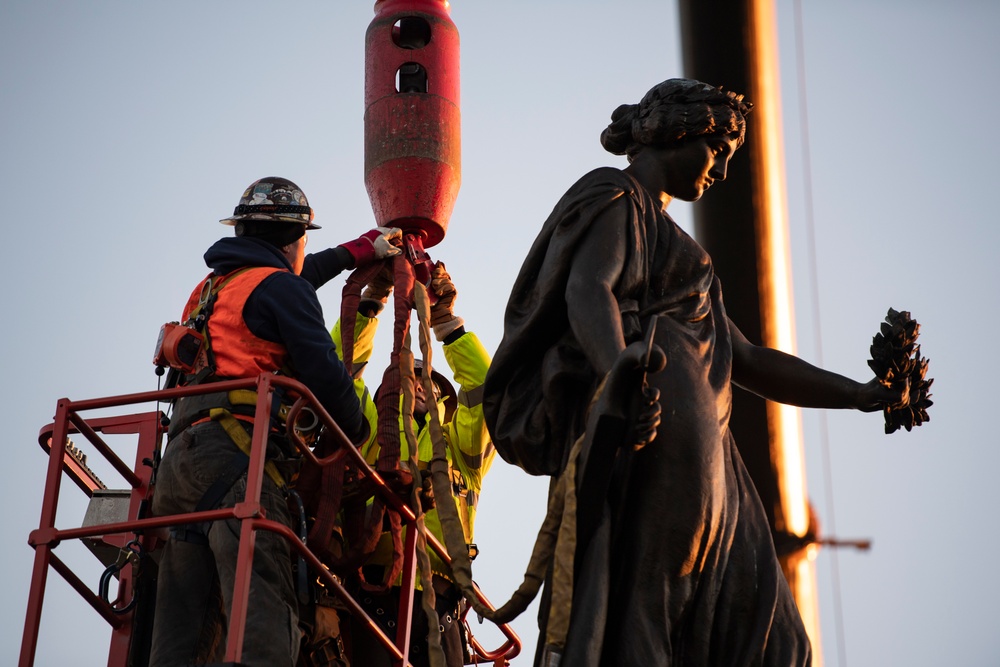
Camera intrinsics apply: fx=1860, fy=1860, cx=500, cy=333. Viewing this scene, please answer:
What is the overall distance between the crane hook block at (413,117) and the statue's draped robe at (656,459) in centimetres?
291

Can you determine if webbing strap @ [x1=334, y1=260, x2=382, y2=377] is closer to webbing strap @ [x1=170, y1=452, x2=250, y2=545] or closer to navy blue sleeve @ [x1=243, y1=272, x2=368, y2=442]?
navy blue sleeve @ [x1=243, y1=272, x2=368, y2=442]

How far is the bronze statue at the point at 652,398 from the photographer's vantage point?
240 inches

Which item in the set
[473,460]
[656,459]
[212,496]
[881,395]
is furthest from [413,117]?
[656,459]

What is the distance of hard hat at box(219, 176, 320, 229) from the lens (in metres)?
8.46

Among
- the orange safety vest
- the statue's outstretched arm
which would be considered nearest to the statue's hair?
the statue's outstretched arm

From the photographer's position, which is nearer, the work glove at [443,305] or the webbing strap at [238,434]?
the webbing strap at [238,434]

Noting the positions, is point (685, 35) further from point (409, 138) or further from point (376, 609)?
point (376, 609)

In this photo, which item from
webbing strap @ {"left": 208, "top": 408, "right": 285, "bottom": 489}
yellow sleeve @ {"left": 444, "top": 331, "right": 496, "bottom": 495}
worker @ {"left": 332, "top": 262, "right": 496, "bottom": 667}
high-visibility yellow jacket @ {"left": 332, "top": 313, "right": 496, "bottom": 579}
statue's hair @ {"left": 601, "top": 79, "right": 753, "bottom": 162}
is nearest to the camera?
statue's hair @ {"left": 601, "top": 79, "right": 753, "bottom": 162}

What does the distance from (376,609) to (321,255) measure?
1766 mm

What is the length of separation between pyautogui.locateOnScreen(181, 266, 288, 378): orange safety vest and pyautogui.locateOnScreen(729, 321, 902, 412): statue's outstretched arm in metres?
2.09

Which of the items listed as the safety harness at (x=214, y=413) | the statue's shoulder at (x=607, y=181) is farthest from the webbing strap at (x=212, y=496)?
the statue's shoulder at (x=607, y=181)

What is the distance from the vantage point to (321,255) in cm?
925

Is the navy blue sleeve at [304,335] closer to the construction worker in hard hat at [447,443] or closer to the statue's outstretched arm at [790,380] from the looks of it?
the construction worker in hard hat at [447,443]

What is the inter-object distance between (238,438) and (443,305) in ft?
8.14
